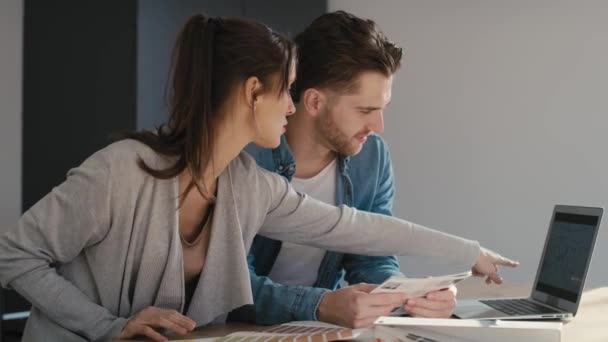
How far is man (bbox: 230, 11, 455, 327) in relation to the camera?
87.1 inches

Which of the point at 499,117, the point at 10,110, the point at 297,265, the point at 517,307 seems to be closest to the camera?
the point at 517,307

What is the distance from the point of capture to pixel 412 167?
4.49 meters

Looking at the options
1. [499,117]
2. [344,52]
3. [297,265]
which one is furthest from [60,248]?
[499,117]

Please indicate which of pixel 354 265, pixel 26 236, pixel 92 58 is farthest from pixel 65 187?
pixel 92 58

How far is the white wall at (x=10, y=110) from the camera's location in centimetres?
394

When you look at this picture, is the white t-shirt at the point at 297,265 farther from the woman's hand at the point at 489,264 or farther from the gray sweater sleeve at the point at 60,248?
the gray sweater sleeve at the point at 60,248

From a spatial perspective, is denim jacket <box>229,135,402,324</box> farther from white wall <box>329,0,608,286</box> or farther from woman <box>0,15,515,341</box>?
white wall <box>329,0,608,286</box>

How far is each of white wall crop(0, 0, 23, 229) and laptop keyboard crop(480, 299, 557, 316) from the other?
2673 mm

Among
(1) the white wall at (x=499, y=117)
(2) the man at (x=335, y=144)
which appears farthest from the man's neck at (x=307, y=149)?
(1) the white wall at (x=499, y=117)

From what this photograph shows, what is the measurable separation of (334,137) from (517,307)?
69cm

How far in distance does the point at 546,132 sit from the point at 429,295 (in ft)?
9.16

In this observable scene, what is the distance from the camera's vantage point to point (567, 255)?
A: 77.0 inches

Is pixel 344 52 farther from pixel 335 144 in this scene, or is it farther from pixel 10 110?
pixel 10 110

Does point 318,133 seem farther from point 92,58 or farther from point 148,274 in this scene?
point 92,58
